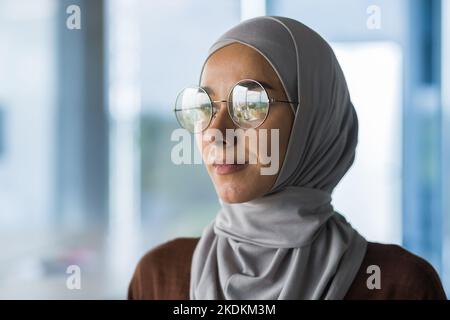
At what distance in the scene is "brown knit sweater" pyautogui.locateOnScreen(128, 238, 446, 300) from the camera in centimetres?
77

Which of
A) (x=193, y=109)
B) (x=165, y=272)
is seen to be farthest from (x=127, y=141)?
(x=193, y=109)

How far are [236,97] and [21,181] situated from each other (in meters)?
1.82

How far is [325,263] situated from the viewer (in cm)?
77

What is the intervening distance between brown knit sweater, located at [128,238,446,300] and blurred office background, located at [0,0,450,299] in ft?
3.96

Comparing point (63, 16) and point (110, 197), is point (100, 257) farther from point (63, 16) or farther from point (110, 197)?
point (63, 16)

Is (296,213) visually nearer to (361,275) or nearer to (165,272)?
(361,275)

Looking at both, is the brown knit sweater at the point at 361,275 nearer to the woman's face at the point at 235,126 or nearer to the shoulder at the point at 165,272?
the shoulder at the point at 165,272

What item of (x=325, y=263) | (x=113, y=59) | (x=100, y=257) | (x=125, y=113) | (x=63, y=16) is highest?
(x=63, y=16)

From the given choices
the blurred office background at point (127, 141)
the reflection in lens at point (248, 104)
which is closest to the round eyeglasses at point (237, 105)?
the reflection in lens at point (248, 104)

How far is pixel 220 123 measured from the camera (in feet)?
2.32

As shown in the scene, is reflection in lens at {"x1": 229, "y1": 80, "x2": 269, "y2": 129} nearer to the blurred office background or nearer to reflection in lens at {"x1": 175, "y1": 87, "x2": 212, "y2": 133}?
reflection in lens at {"x1": 175, "y1": 87, "x2": 212, "y2": 133}

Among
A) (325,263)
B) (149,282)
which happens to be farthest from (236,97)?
(149,282)

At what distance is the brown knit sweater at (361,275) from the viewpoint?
2.53ft

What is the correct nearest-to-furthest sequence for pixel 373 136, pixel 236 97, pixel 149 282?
1. pixel 236 97
2. pixel 149 282
3. pixel 373 136
